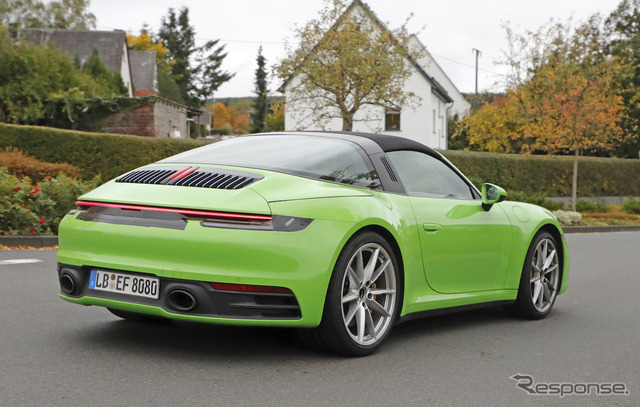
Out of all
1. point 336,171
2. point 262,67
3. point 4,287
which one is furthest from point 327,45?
point 262,67

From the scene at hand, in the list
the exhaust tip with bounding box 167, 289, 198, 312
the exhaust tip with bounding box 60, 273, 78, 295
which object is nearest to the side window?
the exhaust tip with bounding box 167, 289, 198, 312

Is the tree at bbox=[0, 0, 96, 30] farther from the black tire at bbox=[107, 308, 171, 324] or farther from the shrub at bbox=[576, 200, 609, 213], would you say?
the black tire at bbox=[107, 308, 171, 324]

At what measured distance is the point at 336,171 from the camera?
5309 mm

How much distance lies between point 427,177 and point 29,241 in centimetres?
852

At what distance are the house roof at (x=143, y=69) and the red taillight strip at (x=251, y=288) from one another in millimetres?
65880

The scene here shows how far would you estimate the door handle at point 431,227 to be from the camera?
5.59 m

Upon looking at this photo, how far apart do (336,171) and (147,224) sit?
1.26 meters

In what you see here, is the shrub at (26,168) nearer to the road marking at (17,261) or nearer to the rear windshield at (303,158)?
the road marking at (17,261)

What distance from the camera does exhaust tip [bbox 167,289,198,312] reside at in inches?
178

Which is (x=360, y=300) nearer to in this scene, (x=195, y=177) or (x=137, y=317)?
(x=195, y=177)

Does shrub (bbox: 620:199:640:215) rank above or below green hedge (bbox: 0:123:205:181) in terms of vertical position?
below

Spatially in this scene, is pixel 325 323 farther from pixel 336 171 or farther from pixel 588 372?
pixel 588 372

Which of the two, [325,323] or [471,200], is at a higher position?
[471,200]

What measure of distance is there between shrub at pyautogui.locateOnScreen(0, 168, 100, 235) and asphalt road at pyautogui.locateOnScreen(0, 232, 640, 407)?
Answer: 6506 millimetres
